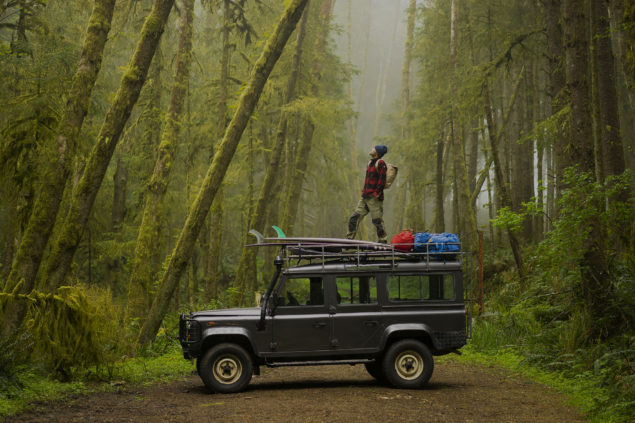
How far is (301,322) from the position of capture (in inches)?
369

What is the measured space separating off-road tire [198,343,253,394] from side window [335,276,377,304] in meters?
1.76

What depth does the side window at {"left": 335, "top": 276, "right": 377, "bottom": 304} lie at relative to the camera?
9.55 meters

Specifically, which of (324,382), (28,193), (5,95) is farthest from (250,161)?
(324,382)

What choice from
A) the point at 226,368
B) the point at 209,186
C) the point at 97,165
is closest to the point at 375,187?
the point at 209,186

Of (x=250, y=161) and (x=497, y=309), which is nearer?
(x=497, y=309)

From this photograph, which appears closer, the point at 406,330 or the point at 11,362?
the point at 11,362

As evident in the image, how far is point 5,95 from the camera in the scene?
1425 centimetres

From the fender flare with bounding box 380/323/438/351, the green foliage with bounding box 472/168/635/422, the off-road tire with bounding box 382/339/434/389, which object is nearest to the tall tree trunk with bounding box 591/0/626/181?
the green foliage with bounding box 472/168/635/422

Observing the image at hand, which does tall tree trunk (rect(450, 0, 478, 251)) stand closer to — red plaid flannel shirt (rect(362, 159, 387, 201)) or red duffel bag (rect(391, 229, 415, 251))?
red plaid flannel shirt (rect(362, 159, 387, 201))

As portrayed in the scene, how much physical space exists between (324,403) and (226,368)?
179 cm

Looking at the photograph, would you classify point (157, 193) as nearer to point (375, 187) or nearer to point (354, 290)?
point (375, 187)

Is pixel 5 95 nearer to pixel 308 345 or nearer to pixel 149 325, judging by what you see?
pixel 149 325

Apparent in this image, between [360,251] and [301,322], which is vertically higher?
[360,251]

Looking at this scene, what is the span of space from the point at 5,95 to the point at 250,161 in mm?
9465
